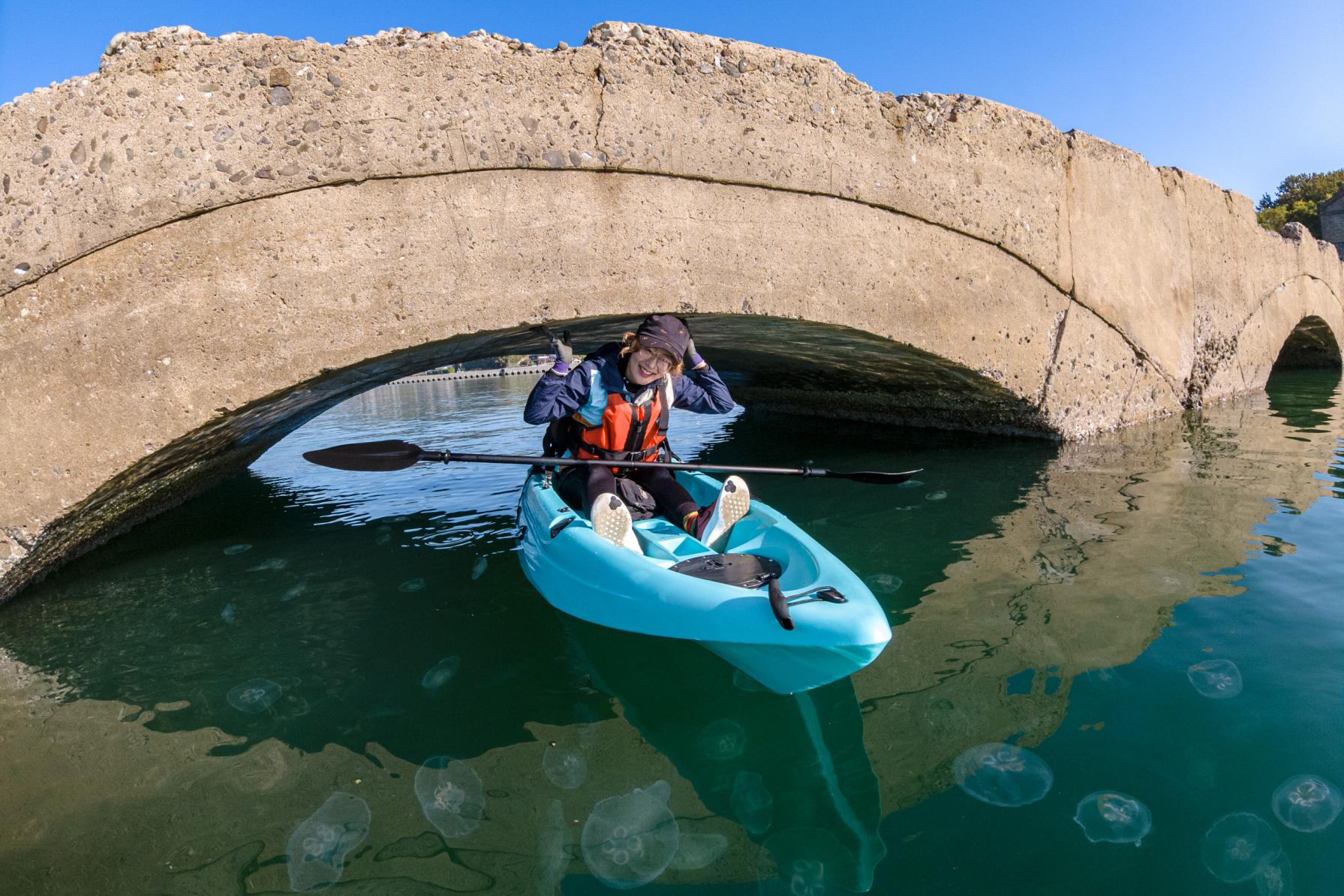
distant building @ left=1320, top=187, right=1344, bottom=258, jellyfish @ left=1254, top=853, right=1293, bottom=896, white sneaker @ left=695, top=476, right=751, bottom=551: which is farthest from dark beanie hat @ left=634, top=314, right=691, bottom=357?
distant building @ left=1320, top=187, right=1344, bottom=258

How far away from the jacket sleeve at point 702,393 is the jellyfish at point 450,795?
8.64 feet

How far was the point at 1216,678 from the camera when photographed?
104 inches

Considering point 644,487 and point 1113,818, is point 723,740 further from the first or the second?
point 644,487

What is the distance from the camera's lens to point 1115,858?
1.85 meters

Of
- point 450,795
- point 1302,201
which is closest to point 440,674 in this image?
point 450,795

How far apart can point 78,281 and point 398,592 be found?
227cm

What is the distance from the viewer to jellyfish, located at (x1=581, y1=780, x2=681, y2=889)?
1904mm

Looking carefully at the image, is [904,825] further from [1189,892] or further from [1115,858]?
[1189,892]

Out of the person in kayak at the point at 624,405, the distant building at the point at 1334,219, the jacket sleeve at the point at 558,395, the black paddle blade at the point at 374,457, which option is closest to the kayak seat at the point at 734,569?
the person in kayak at the point at 624,405

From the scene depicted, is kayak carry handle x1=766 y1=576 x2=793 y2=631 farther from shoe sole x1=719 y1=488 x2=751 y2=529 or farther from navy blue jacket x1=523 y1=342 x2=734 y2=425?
navy blue jacket x1=523 y1=342 x2=734 y2=425

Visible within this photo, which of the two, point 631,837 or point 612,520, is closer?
point 631,837

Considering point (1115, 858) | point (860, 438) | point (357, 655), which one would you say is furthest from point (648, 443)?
point (860, 438)

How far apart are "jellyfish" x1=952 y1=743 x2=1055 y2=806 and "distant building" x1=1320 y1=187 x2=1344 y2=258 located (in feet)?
119

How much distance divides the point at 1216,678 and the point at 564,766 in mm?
2299
